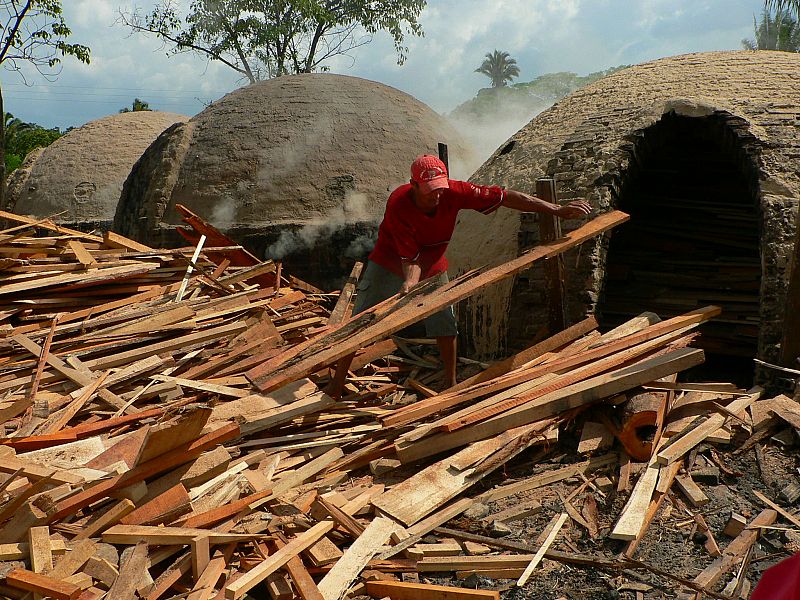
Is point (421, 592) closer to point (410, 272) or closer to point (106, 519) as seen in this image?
point (106, 519)

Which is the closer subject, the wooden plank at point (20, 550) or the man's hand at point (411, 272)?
the wooden plank at point (20, 550)

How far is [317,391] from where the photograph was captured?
19.0 feet

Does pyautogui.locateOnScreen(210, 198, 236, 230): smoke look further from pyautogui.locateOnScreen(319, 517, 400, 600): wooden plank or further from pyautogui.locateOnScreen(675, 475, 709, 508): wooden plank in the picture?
pyautogui.locateOnScreen(675, 475, 709, 508): wooden plank

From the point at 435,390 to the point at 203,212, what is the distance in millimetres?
4581

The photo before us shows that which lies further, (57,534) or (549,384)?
(549,384)

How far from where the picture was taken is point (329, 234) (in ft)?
29.6

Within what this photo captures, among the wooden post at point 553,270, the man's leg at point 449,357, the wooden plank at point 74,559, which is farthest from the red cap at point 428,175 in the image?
the wooden plank at point 74,559

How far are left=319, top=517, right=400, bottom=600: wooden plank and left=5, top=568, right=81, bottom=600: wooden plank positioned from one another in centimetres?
106

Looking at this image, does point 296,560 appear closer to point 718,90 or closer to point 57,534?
point 57,534

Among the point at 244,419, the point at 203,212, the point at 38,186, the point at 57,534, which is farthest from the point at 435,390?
the point at 38,186

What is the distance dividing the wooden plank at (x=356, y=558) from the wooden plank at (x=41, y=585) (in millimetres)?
1055

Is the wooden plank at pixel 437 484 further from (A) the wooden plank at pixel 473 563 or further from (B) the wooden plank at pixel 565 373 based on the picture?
(A) the wooden plank at pixel 473 563

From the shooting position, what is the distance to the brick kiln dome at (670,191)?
6531 millimetres

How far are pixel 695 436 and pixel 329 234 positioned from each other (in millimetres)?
5231
